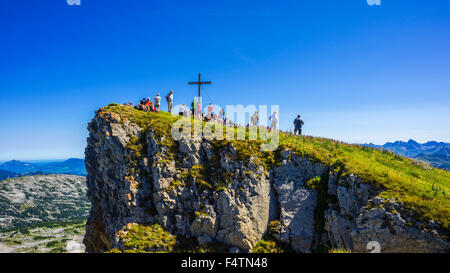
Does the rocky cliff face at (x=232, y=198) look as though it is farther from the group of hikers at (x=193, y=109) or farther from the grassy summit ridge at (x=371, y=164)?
the group of hikers at (x=193, y=109)

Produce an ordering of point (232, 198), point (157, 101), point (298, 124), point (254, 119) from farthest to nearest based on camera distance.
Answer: point (157, 101) → point (254, 119) → point (298, 124) → point (232, 198)

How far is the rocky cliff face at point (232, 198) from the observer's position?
1513 centimetres

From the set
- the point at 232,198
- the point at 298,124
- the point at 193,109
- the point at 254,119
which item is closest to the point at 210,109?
the point at 193,109

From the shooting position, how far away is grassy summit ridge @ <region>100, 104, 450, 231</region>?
46.5 feet

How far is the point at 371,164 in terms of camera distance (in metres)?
19.9

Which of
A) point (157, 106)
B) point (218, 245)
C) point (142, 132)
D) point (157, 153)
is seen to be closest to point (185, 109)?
point (157, 106)

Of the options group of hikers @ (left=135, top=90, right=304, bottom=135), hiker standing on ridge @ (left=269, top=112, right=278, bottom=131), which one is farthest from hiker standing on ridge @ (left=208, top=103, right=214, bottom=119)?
hiker standing on ridge @ (left=269, top=112, right=278, bottom=131)

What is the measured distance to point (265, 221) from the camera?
66.2ft

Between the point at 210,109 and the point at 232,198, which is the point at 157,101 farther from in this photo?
Result: the point at 232,198

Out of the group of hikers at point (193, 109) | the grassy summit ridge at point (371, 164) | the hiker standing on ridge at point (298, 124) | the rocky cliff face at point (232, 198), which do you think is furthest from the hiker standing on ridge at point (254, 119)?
the rocky cliff face at point (232, 198)

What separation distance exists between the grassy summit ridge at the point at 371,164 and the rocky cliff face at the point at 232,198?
588mm

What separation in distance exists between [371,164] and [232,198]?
13430 mm

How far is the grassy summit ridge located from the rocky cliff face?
0.59m
